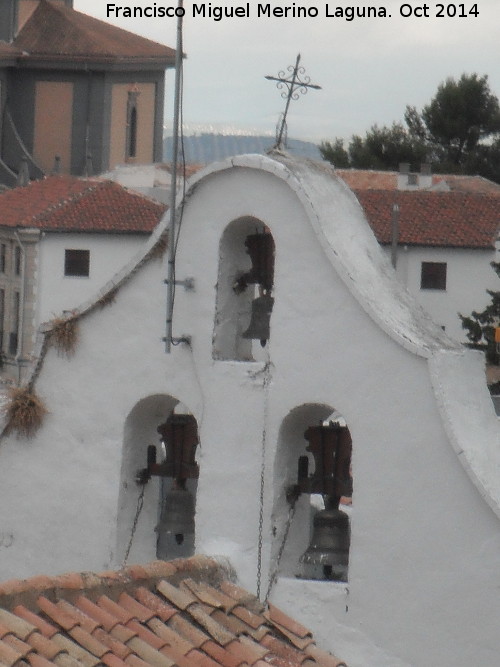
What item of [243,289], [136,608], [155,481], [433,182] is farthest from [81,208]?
[136,608]

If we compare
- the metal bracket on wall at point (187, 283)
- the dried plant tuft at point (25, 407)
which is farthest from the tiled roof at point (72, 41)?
the metal bracket on wall at point (187, 283)

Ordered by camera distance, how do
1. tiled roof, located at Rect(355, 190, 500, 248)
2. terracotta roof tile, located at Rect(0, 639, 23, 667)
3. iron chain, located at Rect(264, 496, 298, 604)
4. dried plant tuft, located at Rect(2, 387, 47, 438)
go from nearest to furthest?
terracotta roof tile, located at Rect(0, 639, 23, 667), iron chain, located at Rect(264, 496, 298, 604), dried plant tuft, located at Rect(2, 387, 47, 438), tiled roof, located at Rect(355, 190, 500, 248)

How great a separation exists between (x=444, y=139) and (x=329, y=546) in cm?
6166

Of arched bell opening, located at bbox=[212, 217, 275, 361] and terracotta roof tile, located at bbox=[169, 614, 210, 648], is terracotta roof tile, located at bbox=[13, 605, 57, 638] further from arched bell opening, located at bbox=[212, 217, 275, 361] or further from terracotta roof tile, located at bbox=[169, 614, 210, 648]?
arched bell opening, located at bbox=[212, 217, 275, 361]

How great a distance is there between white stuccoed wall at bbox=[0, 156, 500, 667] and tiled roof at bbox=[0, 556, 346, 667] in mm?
228

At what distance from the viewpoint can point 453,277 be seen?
48156 millimetres

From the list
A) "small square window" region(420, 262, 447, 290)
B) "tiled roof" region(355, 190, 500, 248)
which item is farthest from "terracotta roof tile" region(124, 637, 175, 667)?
"small square window" region(420, 262, 447, 290)

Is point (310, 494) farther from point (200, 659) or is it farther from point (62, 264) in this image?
point (62, 264)

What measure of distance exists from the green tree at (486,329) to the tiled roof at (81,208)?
9.95 metres

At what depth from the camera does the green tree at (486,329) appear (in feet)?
121

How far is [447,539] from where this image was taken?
26.3 ft

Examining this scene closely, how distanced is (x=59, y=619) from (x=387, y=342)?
6.07ft

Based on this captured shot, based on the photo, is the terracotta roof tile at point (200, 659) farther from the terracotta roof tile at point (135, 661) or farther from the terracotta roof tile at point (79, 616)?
the terracotta roof tile at point (79, 616)

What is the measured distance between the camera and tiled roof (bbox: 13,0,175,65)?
60625 mm
